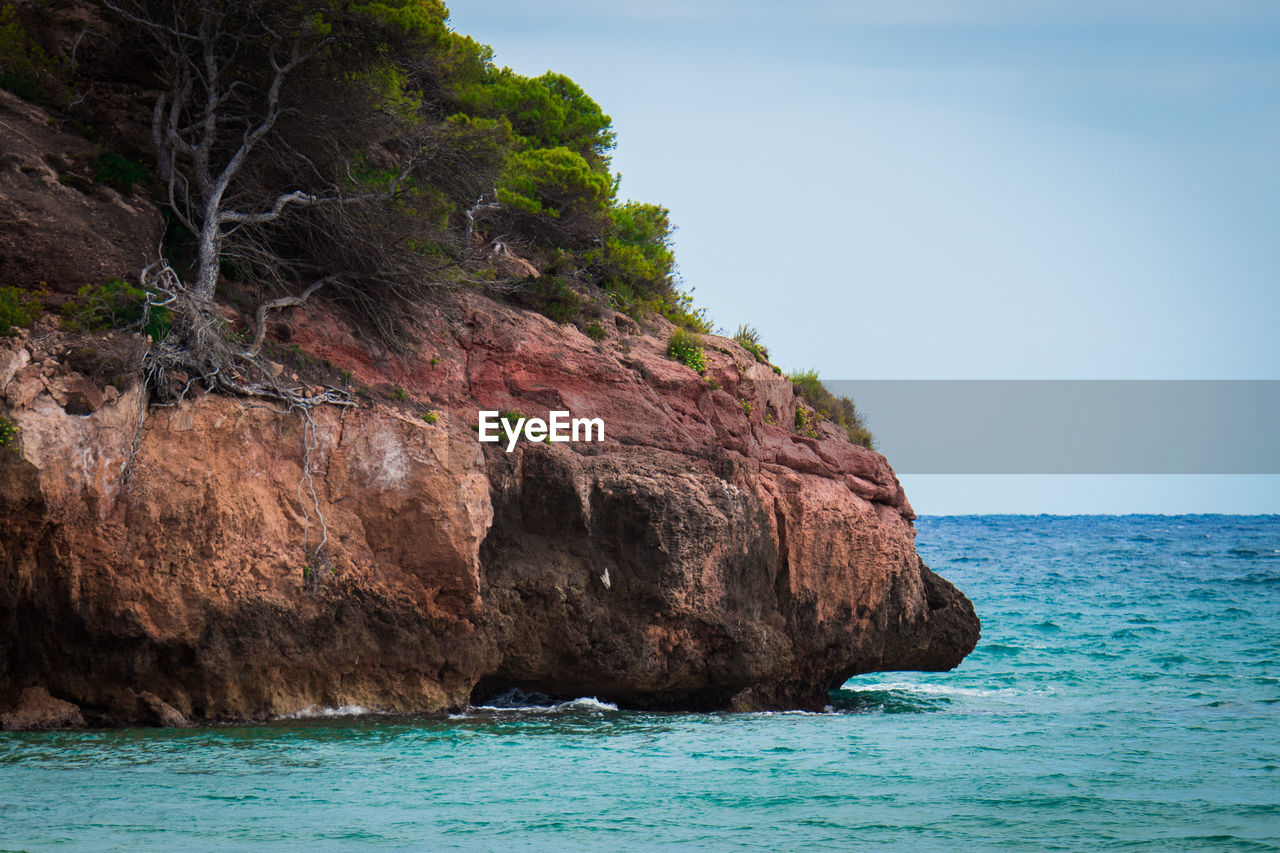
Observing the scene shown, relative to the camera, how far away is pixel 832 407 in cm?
2408

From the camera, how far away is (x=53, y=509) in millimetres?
12648

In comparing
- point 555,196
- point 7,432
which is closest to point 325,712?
point 7,432

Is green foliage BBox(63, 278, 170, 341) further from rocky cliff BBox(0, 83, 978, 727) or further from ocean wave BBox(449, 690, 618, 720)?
ocean wave BBox(449, 690, 618, 720)

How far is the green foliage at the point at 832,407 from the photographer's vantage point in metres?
23.8

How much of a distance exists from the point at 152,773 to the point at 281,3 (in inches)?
448

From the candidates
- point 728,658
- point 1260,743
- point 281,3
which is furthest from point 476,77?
point 1260,743

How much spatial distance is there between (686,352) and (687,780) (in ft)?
33.1

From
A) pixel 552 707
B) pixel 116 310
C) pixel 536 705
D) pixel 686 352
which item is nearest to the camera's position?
pixel 116 310

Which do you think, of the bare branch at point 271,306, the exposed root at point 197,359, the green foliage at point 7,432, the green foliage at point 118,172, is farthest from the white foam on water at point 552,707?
the green foliage at point 118,172

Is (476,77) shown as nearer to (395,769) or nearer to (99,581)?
(99,581)

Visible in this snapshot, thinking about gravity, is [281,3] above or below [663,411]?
above

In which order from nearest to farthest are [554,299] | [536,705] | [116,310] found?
1. [116,310]
2. [536,705]
3. [554,299]

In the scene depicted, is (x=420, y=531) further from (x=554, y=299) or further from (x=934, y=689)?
(x=934, y=689)

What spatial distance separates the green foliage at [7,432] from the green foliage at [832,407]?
49.4 feet
